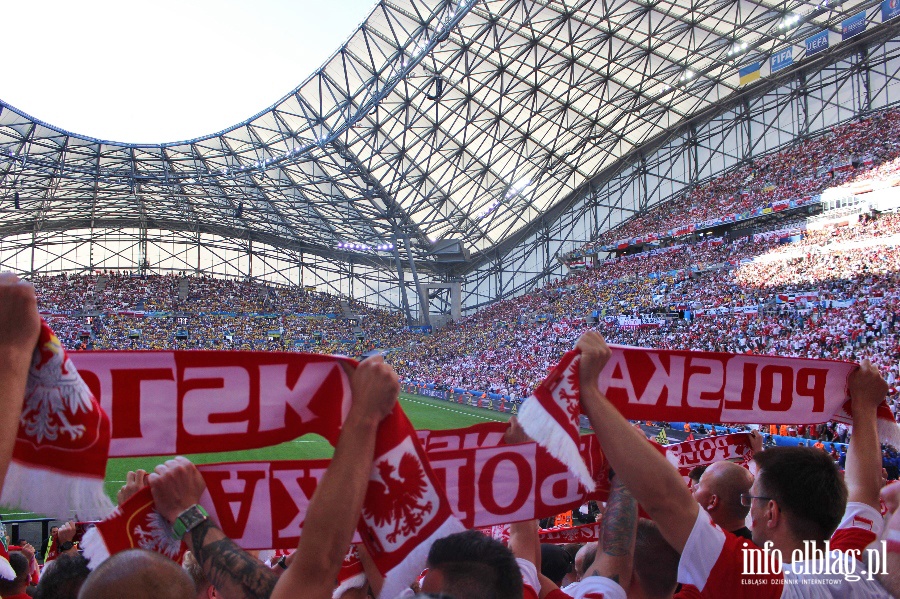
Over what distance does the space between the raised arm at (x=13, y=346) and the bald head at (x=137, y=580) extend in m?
0.28

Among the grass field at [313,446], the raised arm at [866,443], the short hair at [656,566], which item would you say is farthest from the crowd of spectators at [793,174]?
the short hair at [656,566]

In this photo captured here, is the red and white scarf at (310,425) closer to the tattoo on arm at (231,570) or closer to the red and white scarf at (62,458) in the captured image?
the red and white scarf at (62,458)

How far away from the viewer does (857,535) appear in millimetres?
2504

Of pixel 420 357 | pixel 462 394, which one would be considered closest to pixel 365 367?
pixel 462 394

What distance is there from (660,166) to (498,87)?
537 inches

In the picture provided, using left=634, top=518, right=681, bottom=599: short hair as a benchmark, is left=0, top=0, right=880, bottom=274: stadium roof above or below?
above

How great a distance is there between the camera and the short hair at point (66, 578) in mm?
2115

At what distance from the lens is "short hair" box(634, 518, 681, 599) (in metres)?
2.17

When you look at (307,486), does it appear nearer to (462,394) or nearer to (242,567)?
(242,567)

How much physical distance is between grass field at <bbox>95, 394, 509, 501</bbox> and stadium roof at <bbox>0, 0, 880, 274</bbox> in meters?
13.6

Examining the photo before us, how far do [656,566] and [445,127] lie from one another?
114 ft

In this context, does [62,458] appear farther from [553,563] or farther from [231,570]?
[553,563]

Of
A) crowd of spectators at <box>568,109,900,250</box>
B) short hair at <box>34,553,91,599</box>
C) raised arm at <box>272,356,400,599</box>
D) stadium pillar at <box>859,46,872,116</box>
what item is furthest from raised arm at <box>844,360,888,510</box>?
stadium pillar at <box>859,46,872,116</box>

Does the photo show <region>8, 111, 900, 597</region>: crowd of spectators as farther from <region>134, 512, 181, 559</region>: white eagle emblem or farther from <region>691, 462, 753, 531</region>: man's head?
<region>134, 512, 181, 559</region>: white eagle emblem
